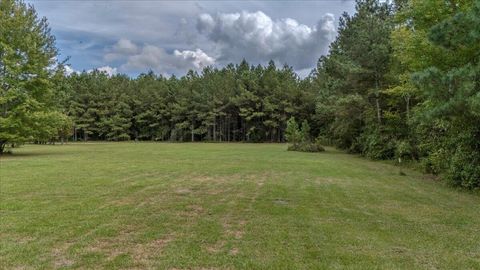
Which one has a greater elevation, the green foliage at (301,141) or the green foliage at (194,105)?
the green foliage at (194,105)

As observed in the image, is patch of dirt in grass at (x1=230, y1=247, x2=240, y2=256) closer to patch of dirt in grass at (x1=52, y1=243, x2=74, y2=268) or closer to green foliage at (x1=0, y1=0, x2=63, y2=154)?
patch of dirt in grass at (x1=52, y1=243, x2=74, y2=268)

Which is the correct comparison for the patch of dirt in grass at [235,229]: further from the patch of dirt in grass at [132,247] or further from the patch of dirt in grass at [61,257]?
the patch of dirt in grass at [61,257]

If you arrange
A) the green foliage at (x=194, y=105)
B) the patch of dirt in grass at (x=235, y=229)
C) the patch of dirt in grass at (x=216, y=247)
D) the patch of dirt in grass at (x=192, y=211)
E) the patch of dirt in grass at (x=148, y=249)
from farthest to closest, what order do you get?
1. the green foliage at (x=194, y=105)
2. the patch of dirt in grass at (x=192, y=211)
3. the patch of dirt in grass at (x=235, y=229)
4. the patch of dirt in grass at (x=216, y=247)
5. the patch of dirt in grass at (x=148, y=249)

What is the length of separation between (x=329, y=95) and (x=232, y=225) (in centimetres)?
2808

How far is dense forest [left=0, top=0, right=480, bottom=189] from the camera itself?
423 inches

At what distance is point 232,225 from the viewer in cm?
711

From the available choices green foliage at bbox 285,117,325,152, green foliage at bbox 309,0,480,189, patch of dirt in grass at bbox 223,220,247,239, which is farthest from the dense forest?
patch of dirt in grass at bbox 223,220,247,239

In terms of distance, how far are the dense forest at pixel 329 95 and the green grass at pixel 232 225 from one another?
8.00 ft

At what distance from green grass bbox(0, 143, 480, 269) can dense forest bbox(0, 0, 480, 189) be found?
2.44m

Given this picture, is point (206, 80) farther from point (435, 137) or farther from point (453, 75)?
point (453, 75)

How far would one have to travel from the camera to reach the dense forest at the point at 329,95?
10734mm

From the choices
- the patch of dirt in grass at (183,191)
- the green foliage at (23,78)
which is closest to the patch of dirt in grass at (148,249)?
the patch of dirt in grass at (183,191)

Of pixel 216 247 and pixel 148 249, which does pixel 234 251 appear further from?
pixel 148 249

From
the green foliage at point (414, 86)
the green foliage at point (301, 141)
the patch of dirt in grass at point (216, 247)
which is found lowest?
the patch of dirt in grass at point (216, 247)
